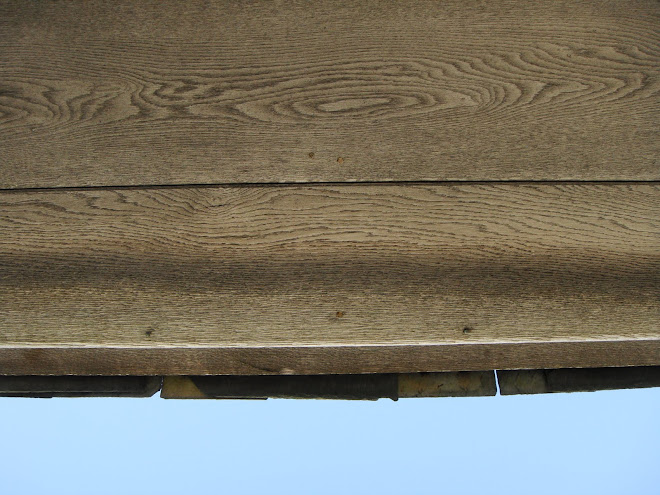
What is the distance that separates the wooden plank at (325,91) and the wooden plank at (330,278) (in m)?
0.07

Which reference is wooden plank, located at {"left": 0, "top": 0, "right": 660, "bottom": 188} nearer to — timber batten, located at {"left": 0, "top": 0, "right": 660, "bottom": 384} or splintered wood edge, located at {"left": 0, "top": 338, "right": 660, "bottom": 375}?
timber batten, located at {"left": 0, "top": 0, "right": 660, "bottom": 384}

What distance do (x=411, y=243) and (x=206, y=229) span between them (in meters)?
0.53

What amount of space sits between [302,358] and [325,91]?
701mm

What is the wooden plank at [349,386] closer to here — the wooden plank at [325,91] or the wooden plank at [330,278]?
the wooden plank at [330,278]

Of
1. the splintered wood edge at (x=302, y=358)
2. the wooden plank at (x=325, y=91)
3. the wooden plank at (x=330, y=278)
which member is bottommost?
the splintered wood edge at (x=302, y=358)

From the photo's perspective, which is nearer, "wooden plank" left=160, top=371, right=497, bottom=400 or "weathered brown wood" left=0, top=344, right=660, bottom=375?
"weathered brown wood" left=0, top=344, right=660, bottom=375

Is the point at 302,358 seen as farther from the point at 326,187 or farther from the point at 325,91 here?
the point at 325,91

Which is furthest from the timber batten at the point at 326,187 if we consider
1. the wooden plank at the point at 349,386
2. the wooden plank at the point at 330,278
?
the wooden plank at the point at 349,386

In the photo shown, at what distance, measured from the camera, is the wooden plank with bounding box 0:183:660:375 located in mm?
1179

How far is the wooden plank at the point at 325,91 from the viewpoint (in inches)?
47.8

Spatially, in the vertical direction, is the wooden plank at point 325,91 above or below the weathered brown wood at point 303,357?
above

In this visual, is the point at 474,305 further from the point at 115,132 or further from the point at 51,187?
the point at 51,187

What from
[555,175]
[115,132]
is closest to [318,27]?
[115,132]

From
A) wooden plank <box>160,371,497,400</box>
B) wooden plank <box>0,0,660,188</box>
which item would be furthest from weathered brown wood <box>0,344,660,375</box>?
wooden plank <box>0,0,660,188</box>
